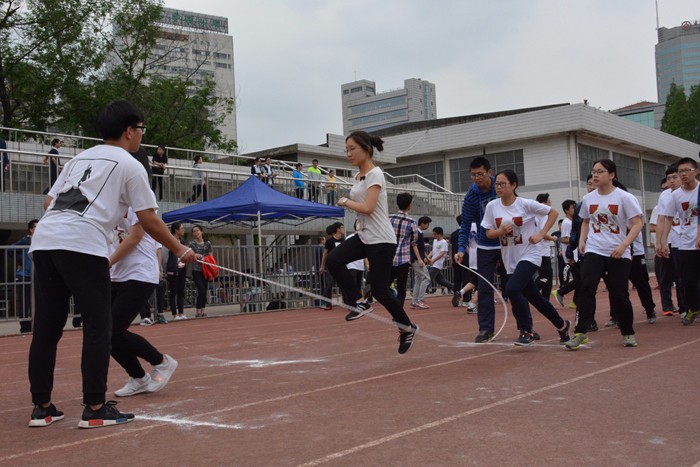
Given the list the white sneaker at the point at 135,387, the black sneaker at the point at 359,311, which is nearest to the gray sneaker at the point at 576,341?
the black sneaker at the point at 359,311

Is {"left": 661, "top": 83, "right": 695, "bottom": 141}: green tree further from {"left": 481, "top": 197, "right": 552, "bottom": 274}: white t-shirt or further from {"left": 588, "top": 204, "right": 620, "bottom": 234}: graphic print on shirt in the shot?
{"left": 481, "top": 197, "right": 552, "bottom": 274}: white t-shirt

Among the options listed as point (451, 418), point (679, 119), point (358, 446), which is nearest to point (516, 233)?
point (451, 418)

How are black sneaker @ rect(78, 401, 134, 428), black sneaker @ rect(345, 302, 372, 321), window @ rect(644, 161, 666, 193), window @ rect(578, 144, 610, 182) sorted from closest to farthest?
1. black sneaker @ rect(78, 401, 134, 428)
2. black sneaker @ rect(345, 302, 372, 321)
3. window @ rect(578, 144, 610, 182)
4. window @ rect(644, 161, 666, 193)

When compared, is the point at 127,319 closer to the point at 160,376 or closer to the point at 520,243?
the point at 160,376

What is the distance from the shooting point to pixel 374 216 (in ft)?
23.4

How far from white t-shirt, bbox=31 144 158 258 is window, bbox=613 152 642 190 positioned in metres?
46.8

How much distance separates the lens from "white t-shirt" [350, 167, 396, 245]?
7.11 m

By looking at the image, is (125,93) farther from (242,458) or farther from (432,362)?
(242,458)

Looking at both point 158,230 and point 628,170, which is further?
point 628,170

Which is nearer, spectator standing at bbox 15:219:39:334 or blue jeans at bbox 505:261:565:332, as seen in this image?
blue jeans at bbox 505:261:565:332

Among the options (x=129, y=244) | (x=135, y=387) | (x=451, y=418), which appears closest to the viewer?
(x=451, y=418)

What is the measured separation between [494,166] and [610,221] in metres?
38.1

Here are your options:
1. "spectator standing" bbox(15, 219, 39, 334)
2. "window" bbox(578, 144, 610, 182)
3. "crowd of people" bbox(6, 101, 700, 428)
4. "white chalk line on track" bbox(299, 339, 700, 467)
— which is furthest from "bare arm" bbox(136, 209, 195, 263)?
"window" bbox(578, 144, 610, 182)

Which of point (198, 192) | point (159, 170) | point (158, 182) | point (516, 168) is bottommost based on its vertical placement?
point (198, 192)
